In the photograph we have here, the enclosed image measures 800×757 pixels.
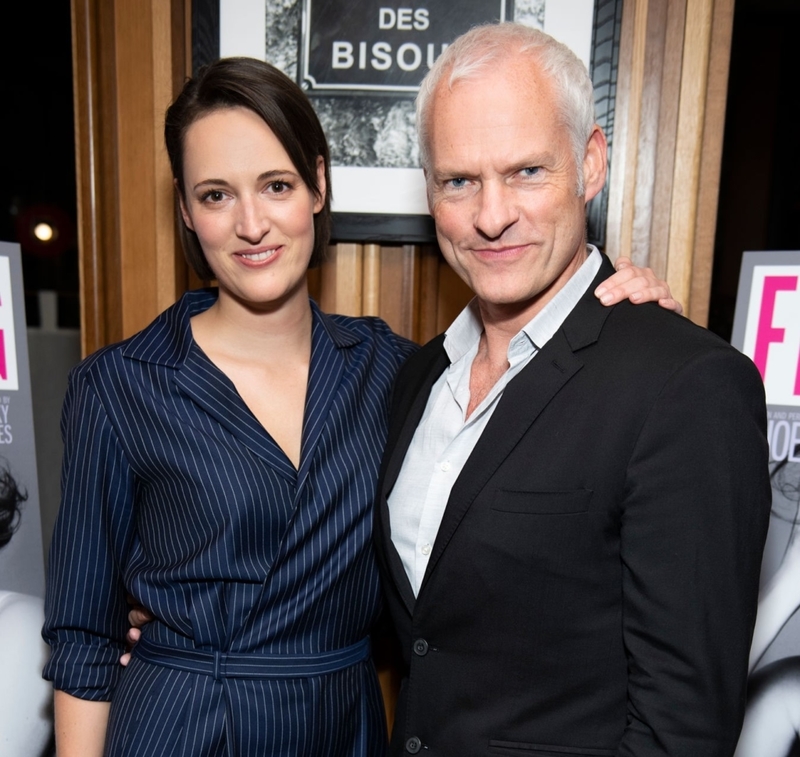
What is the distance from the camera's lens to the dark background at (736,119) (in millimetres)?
2072

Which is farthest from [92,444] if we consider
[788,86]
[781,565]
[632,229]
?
[788,86]

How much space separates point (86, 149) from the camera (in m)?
1.93

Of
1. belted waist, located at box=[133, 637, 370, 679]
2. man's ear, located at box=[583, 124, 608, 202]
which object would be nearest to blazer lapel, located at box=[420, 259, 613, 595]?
man's ear, located at box=[583, 124, 608, 202]

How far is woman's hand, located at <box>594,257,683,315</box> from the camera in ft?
4.12

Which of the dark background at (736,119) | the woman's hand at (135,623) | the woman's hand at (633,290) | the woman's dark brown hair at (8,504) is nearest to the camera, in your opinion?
the woman's hand at (633,290)

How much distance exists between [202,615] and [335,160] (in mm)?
1105

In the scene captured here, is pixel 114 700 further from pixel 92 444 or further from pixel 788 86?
pixel 788 86

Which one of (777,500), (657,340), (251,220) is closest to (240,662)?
(251,220)

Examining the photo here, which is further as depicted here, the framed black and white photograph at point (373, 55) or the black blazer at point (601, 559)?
the framed black and white photograph at point (373, 55)

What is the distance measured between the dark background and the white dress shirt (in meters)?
0.84

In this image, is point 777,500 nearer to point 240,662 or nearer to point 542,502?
point 542,502

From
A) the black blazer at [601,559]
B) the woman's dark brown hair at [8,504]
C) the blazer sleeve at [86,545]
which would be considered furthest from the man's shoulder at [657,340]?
the woman's dark brown hair at [8,504]

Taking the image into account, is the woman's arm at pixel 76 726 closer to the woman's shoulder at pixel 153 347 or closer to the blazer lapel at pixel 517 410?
the woman's shoulder at pixel 153 347

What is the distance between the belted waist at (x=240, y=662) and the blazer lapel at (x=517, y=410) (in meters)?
0.33
